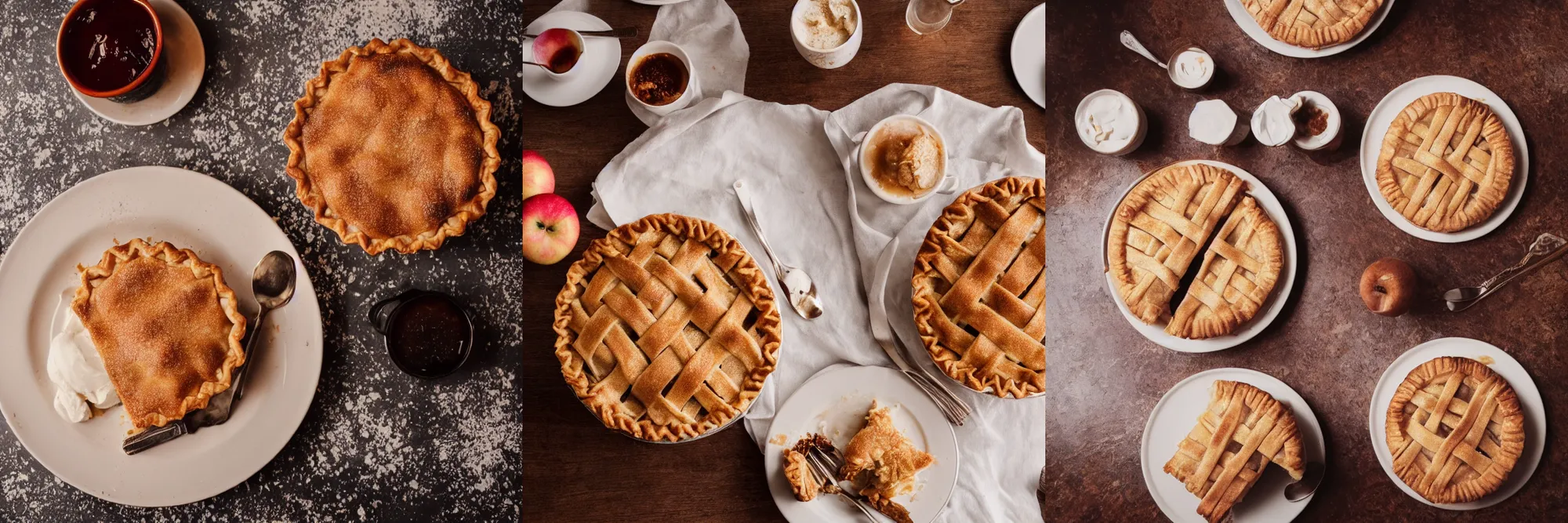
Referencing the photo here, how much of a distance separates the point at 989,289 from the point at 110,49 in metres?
1.12

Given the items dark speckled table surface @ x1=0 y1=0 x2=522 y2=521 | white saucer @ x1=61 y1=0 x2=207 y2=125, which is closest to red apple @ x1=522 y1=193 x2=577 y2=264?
dark speckled table surface @ x1=0 y1=0 x2=522 y2=521

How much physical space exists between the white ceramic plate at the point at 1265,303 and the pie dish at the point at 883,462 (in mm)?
519

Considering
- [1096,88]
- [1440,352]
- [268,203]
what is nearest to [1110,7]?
[1096,88]

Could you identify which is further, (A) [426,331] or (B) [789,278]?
(A) [426,331]

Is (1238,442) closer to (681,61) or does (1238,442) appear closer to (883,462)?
(883,462)

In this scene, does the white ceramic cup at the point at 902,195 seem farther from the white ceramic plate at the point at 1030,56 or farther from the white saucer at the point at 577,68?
the white saucer at the point at 577,68

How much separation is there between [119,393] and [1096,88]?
1.19m

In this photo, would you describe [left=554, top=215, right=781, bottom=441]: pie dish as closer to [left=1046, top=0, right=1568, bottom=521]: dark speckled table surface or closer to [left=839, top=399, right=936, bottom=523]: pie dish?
[left=839, top=399, right=936, bottom=523]: pie dish

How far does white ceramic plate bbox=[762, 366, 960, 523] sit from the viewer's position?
0.77 m

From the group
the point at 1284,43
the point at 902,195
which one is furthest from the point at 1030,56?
the point at 1284,43

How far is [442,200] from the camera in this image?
3.02 feet

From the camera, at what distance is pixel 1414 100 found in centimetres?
21

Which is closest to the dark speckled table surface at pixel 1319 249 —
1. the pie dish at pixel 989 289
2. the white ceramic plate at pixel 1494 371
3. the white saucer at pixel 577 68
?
the white ceramic plate at pixel 1494 371

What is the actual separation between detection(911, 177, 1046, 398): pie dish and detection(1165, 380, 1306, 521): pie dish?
44cm
